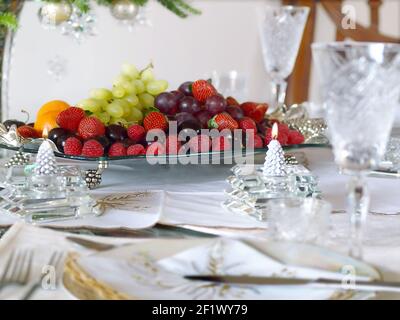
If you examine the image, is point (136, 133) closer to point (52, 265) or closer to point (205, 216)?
point (205, 216)

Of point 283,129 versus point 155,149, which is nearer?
point 155,149

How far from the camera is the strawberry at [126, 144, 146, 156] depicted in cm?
93

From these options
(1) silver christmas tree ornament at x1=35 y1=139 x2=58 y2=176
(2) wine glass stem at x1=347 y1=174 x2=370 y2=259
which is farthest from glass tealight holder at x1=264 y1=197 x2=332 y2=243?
(1) silver christmas tree ornament at x1=35 y1=139 x2=58 y2=176

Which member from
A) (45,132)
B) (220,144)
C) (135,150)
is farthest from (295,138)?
(45,132)

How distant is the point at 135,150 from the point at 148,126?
6 cm

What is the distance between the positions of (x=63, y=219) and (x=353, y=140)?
1.06ft

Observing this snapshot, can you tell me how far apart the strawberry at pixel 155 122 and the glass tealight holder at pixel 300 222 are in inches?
14.2

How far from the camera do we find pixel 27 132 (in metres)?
1.01

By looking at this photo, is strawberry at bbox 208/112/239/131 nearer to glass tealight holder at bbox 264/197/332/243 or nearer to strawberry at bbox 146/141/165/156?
strawberry at bbox 146/141/165/156

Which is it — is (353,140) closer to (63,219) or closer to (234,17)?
(63,219)

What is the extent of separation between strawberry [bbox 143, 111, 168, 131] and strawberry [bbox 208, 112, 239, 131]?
0.22 feet

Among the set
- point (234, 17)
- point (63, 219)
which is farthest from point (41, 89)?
point (63, 219)

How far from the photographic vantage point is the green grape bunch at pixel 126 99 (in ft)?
3.42

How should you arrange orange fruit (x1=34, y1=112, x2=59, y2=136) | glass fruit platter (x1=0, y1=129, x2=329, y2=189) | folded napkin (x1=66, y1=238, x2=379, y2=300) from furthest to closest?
orange fruit (x1=34, y1=112, x2=59, y2=136)
glass fruit platter (x1=0, y1=129, x2=329, y2=189)
folded napkin (x1=66, y1=238, x2=379, y2=300)
